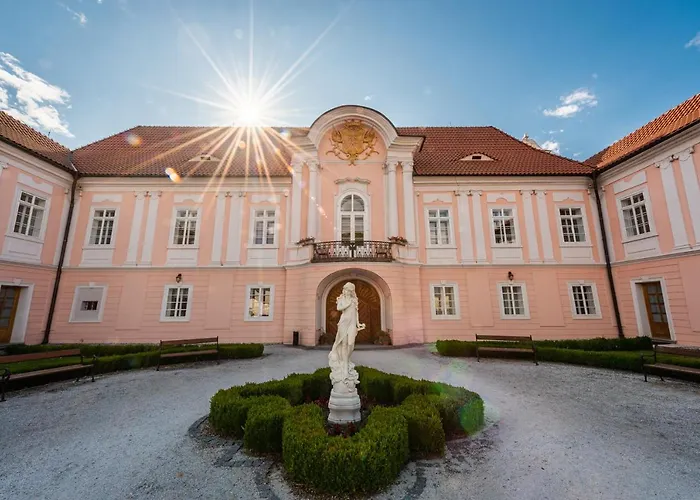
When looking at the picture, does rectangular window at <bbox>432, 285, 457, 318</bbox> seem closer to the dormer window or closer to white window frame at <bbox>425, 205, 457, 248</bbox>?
white window frame at <bbox>425, 205, 457, 248</bbox>

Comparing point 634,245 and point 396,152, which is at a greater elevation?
point 396,152

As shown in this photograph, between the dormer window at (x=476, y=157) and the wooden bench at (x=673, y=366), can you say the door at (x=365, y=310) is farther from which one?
the dormer window at (x=476, y=157)

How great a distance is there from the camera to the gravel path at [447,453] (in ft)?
12.0

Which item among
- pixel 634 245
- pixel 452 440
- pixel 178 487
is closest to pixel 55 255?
pixel 178 487

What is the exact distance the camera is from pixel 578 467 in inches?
160

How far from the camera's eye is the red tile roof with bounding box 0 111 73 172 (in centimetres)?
1380

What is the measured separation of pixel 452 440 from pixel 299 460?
2.72 meters

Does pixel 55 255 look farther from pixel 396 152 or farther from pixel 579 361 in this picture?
pixel 579 361

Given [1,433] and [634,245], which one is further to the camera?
[634,245]

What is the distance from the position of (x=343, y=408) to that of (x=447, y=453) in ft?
5.59

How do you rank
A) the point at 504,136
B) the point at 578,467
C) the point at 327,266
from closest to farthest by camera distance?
the point at 578,467, the point at 327,266, the point at 504,136

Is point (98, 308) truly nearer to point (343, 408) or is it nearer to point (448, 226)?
point (343, 408)

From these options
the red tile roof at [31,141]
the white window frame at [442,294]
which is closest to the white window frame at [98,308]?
the red tile roof at [31,141]

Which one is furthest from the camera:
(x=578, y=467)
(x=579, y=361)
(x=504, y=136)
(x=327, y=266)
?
(x=504, y=136)
